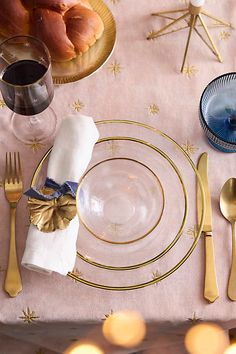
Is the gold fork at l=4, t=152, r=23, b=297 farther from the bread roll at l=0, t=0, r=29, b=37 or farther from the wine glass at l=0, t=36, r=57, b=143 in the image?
the bread roll at l=0, t=0, r=29, b=37

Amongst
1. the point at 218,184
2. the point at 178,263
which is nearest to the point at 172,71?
the point at 218,184

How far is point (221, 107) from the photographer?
0.84m

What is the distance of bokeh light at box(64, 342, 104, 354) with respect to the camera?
33.6 inches

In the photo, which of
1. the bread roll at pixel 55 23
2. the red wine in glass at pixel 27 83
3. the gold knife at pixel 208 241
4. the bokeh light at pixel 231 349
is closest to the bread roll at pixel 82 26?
the bread roll at pixel 55 23

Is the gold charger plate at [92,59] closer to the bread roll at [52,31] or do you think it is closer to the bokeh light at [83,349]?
the bread roll at [52,31]

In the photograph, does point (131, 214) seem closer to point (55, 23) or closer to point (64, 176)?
point (64, 176)

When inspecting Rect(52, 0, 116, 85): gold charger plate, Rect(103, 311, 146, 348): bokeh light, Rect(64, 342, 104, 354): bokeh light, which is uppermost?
Rect(52, 0, 116, 85): gold charger plate

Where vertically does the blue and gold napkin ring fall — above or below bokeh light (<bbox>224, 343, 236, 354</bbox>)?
above

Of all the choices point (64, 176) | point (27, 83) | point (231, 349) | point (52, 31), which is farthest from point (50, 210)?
point (231, 349)

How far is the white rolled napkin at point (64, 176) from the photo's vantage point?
2.26 feet

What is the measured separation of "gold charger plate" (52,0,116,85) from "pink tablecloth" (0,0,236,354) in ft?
0.04

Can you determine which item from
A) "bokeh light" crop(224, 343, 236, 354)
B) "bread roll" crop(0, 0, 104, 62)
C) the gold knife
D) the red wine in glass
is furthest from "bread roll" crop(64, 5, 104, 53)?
"bokeh light" crop(224, 343, 236, 354)

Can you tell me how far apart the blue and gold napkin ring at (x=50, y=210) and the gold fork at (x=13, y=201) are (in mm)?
48

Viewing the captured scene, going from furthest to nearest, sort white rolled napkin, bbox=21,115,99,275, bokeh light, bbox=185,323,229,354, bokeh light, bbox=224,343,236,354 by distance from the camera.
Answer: bokeh light, bbox=224,343,236,354
bokeh light, bbox=185,323,229,354
white rolled napkin, bbox=21,115,99,275
